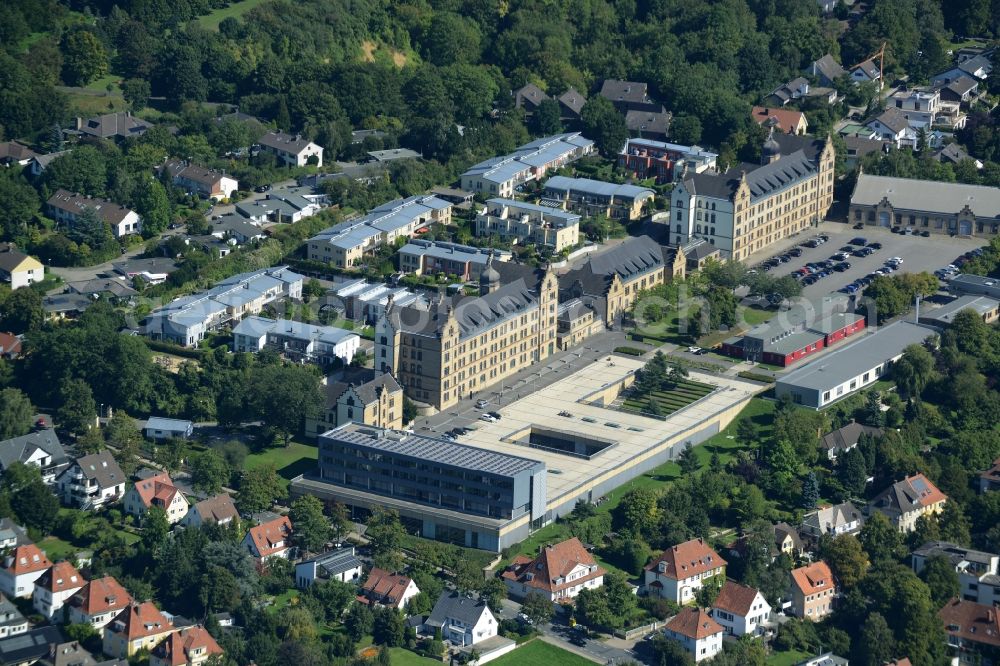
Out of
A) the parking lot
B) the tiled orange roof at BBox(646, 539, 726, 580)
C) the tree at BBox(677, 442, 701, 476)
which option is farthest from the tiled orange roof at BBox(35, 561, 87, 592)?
the parking lot

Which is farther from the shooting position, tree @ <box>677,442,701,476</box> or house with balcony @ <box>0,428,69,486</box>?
tree @ <box>677,442,701,476</box>

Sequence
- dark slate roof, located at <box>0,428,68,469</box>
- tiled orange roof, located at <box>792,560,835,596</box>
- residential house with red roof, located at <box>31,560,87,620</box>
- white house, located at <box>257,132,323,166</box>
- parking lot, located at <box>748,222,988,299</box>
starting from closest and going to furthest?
residential house with red roof, located at <box>31,560,87,620</box> → tiled orange roof, located at <box>792,560,835,596</box> → dark slate roof, located at <box>0,428,68,469</box> → parking lot, located at <box>748,222,988,299</box> → white house, located at <box>257,132,323,166</box>

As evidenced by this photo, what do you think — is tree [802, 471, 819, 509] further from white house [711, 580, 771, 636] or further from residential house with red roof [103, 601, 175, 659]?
residential house with red roof [103, 601, 175, 659]

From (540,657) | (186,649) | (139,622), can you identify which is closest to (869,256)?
(540,657)

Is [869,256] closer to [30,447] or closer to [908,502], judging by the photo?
[908,502]

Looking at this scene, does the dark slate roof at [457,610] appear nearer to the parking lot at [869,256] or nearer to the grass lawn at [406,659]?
the grass lawn at [406,659]

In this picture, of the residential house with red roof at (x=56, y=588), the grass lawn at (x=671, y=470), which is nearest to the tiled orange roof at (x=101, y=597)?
the residential house with red roof at (x=56, y=588)

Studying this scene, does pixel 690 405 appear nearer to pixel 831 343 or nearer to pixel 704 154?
pixel 831 343
